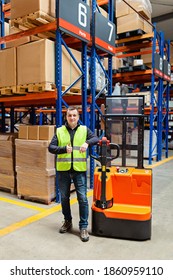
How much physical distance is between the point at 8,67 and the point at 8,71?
8 cm

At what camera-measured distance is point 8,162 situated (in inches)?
222

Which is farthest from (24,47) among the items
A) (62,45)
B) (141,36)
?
(141,36)

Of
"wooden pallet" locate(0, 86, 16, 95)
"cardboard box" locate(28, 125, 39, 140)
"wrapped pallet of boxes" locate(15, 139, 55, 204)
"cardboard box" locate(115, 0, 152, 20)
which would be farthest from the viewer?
"cardboard box" locate(115, 0, 152, 20)

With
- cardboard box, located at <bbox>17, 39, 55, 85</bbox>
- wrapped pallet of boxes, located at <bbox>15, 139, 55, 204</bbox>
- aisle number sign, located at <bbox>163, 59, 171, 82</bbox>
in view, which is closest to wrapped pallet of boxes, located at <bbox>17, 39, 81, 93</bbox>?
cardboard box, located at <bbox>17, 39, 55, 85</bbox>

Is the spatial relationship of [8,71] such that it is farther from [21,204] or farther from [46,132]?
[21,204]

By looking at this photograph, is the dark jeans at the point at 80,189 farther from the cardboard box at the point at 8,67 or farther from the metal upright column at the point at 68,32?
the cardboard box at the point at 8,67

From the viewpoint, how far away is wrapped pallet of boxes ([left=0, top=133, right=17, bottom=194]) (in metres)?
5.57

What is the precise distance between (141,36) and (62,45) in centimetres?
437

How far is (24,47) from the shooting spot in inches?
197

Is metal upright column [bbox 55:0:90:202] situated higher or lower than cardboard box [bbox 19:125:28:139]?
higher

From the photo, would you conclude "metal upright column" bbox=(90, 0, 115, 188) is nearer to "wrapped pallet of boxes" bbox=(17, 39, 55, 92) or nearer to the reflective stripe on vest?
"wrapped pallet of boxes" bbox=(17, 39, 55, 92)

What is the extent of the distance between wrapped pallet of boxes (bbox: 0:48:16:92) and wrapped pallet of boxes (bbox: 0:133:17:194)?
1010mm
